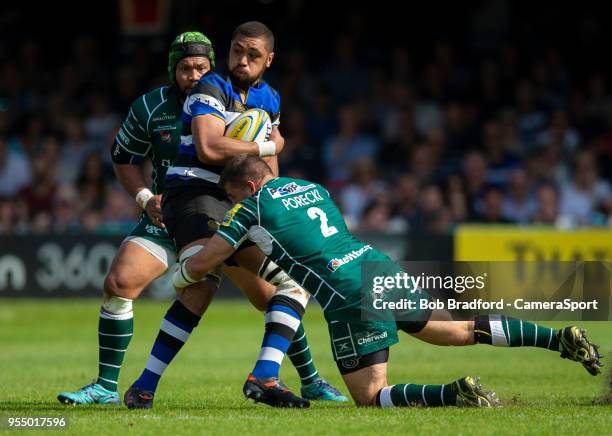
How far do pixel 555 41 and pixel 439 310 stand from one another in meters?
14.1

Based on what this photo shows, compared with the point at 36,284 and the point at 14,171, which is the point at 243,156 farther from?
the point at 14,171

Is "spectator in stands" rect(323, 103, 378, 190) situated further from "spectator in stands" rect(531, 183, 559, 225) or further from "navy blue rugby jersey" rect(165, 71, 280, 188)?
"navy blue rugby jersey" rect(165, 71, 280, 188)

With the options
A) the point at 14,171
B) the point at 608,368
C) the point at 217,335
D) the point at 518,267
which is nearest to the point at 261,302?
the point at 518,267

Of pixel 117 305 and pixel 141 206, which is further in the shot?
pixel 141 206

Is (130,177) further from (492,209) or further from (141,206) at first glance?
(492,209)

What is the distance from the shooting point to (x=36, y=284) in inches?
696

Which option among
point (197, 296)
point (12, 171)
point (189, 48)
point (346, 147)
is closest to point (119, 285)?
point (197, 296)

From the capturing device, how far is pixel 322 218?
22.5 ft

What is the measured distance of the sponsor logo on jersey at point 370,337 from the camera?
6.75 m

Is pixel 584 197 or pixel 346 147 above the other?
pixel 346 147

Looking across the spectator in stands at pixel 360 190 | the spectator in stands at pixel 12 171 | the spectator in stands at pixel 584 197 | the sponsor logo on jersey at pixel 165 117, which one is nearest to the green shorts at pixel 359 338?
the sponsor logo on jersey at pixel 165 117

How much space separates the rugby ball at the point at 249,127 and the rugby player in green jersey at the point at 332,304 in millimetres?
445

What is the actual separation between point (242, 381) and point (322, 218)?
2693 mm

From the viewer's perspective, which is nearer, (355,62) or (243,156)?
(243,156)
